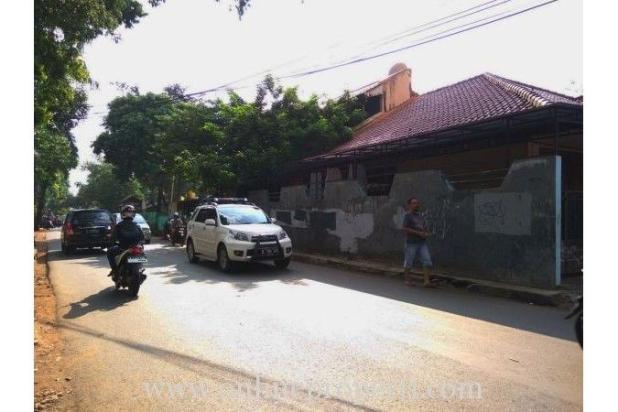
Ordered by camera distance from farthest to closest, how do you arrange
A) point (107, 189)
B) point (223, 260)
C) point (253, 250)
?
point (107, 189), point (223, 260), point (253, 250)

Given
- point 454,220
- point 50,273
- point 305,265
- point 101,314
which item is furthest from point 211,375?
point 50,273

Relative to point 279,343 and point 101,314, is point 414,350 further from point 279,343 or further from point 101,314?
point 101,314

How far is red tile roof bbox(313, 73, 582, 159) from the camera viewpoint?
35.4ft

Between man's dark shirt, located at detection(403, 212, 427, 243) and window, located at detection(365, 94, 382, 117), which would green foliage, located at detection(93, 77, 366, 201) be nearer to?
window, located at detection(365, 94, 382, 117)

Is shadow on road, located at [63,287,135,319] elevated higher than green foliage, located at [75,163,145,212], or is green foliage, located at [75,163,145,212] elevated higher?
green foliage, located at [75,163,145,212]

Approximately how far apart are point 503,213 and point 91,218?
45.1 feet

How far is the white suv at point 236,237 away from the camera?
416 inches

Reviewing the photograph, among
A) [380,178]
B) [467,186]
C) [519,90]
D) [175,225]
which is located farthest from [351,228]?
[175,225]

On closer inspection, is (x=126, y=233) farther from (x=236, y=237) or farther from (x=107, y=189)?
(x=107, y=189)

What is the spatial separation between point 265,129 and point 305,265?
288 inches

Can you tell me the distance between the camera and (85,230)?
15914mm

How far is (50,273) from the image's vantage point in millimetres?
11672

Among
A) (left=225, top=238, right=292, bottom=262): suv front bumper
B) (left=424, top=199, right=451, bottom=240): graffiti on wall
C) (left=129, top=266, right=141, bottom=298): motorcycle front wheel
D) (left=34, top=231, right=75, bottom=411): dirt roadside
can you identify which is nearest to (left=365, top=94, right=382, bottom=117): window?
(left=424, top=199, right=451, bottom=240): graffiti on wall

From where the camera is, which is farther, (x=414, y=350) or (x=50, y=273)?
(x=50, y=273)
